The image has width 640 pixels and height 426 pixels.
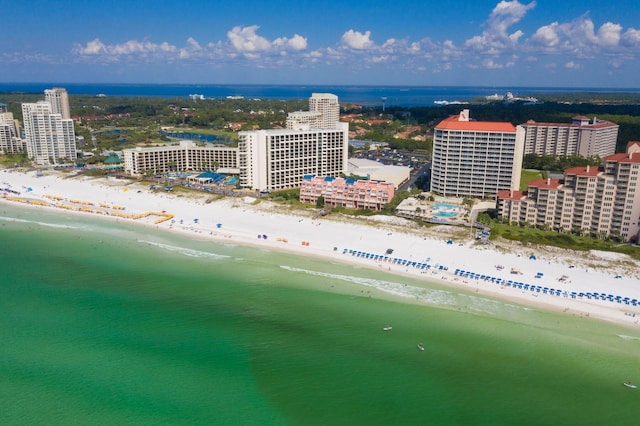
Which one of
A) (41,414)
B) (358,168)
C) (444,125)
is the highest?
(444,125)

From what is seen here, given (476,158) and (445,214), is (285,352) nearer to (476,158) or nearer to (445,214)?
(445,214)

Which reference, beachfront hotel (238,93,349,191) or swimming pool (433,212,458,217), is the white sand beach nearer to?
swimming pool (433,212,458,217)

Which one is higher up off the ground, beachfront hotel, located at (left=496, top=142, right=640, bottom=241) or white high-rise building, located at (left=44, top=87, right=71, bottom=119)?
white high-rise building, located at (left=44, top=87, right=71, bottom=119)

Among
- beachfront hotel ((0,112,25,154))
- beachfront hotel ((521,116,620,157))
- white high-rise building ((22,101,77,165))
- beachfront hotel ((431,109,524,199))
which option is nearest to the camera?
beachfront hotel ((431,109,524,199))

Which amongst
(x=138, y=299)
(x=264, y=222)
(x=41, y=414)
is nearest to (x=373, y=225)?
(x=264, y=222)

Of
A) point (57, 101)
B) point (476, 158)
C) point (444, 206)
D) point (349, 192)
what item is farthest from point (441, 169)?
point (57, 101)

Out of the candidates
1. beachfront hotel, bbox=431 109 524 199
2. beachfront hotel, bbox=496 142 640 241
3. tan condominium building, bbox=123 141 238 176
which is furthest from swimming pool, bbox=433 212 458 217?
tan condominium building, bbox=123 141 238 176

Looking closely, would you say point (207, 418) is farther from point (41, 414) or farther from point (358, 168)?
point (358, 168)
